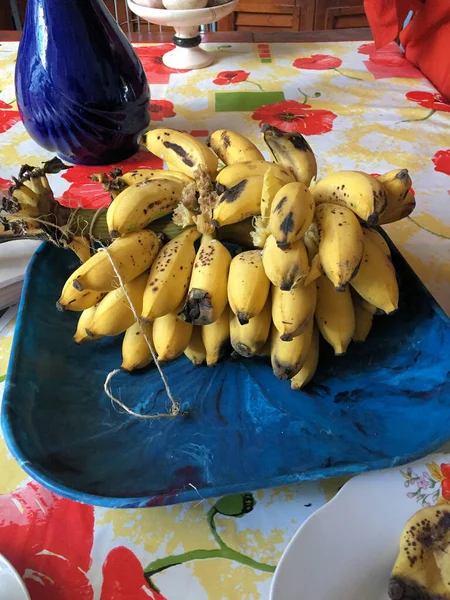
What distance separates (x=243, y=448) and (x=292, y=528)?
66 millimetres

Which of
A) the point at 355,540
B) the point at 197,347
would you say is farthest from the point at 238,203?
the point at 355,540

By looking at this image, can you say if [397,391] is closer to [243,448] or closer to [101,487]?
[243,448]

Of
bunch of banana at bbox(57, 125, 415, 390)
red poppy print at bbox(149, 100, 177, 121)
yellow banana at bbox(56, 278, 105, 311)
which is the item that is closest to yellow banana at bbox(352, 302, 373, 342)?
bunch of banana at bbox(57, 125, 415, 390)

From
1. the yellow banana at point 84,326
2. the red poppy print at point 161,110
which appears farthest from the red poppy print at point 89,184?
the yellow banana at point 84,326

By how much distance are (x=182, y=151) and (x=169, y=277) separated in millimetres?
153

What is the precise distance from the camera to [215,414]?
43cm

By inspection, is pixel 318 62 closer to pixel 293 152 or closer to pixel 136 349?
pixel 293 152

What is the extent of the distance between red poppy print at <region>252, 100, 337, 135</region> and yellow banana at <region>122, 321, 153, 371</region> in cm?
55

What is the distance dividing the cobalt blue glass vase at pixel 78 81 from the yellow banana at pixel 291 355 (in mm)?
473

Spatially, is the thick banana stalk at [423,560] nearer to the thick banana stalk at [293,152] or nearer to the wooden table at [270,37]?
the thick banana stalk at [293,152]

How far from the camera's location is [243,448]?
40cm

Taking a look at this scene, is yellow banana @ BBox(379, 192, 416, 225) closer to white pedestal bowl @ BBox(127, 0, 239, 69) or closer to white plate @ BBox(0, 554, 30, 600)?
white plate @ BBox(0, 554, 30, 600)

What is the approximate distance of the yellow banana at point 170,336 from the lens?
0.43 m

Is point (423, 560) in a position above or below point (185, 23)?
below
